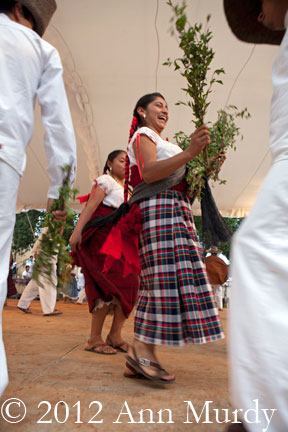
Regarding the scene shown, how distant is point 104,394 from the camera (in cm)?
191

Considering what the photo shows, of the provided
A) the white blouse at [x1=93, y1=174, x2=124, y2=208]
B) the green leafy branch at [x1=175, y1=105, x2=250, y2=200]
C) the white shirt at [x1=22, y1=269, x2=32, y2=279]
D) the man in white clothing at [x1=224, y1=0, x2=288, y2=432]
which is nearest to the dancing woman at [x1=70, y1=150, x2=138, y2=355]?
the white blouse at [x1=93, y1=174, x2=124, y2=208]

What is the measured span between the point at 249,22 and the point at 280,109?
0.81m

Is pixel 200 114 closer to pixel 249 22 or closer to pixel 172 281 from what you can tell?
pixel 249 22

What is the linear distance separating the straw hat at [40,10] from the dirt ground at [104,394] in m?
1.75

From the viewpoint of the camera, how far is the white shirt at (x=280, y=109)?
118 cm

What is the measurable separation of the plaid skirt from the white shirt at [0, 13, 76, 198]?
771mm

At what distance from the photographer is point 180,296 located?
2.25 meters

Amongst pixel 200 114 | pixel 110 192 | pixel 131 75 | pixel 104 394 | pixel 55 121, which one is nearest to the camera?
pixel 55 121

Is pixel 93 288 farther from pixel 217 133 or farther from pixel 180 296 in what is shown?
pixel 217 133

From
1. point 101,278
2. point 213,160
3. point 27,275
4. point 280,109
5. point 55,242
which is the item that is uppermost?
point 280,109

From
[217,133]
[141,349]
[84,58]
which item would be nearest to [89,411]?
[141,349]

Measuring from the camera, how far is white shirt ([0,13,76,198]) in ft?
5.04

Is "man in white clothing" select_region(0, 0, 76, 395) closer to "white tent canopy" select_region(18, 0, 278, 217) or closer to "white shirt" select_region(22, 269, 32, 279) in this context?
"white shirt" select_region(22, 269, 32, 279)

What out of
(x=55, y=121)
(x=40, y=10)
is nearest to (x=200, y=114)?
(x=55, y=121)
